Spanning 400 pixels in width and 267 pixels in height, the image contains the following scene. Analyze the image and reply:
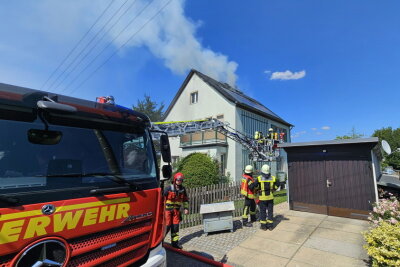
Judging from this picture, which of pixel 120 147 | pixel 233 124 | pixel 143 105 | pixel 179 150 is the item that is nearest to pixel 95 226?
pixel 120 147

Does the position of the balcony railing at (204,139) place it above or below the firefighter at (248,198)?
above

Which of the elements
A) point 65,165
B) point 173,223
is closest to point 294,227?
point 173,223

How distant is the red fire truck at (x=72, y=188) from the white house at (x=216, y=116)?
531 inches

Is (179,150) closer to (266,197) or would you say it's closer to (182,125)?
(182,125)

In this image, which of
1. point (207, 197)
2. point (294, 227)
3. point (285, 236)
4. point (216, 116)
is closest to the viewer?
point (285, 236)

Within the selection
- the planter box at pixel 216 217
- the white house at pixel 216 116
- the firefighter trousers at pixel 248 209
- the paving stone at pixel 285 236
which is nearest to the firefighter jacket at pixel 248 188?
the firefighter trousers at pixel 248 209

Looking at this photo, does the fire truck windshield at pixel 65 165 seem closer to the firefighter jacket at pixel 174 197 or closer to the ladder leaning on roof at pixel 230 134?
the firefighter jacket at pixel 174 197

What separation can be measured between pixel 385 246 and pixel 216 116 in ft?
49.9

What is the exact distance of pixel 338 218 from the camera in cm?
806

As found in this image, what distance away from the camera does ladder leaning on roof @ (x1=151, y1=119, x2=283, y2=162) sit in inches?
470

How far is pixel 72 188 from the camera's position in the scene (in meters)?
2.28

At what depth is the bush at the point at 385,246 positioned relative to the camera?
3422 millimetres

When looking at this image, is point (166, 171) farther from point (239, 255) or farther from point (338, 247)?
point (338, 247)

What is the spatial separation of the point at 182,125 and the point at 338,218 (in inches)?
312
